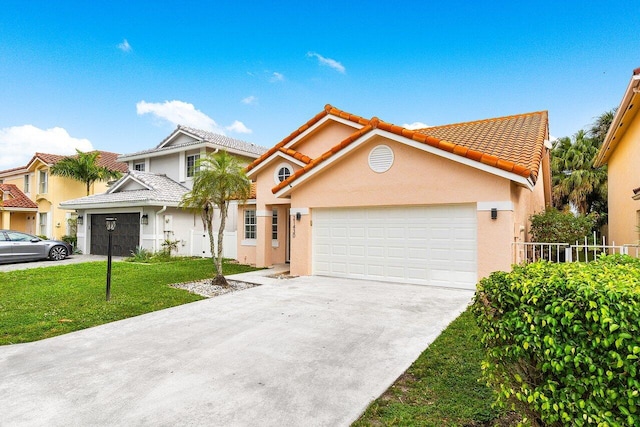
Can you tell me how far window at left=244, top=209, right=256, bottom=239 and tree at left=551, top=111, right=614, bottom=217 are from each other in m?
20.2

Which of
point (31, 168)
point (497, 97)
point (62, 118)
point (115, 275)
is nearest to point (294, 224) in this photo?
point (115, 275)

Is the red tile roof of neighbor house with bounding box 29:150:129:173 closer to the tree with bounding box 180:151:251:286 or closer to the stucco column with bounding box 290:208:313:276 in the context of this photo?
the tree with bounding box 180:151:251:286

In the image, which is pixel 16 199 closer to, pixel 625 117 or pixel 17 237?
pixel 17 237

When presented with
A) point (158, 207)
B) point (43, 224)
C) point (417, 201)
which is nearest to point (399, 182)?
point (417, 201)

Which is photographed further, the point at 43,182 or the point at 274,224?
the point at 43,182

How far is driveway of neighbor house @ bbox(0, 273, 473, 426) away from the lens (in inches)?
139

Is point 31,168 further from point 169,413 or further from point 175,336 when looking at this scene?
point 169,413

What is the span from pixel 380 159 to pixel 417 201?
175cm

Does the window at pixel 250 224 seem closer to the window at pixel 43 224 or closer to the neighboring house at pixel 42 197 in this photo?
the neighboring house at pixel 42 197

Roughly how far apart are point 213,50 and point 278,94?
4530mm

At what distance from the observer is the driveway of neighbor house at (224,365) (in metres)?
3.52

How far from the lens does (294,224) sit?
12391 mm

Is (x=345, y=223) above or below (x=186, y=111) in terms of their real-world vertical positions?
below

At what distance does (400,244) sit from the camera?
34.3ft
